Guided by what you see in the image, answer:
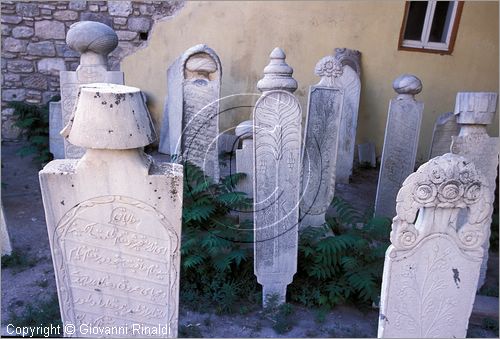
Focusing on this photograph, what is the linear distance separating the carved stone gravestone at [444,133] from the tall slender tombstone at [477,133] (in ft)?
5.49

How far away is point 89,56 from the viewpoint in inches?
151

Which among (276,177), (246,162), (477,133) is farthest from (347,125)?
(276,177)

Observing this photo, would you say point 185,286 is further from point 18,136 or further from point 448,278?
point 18,136

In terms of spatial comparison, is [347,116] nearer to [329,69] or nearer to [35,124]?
[329,69]

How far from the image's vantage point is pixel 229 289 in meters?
3.37

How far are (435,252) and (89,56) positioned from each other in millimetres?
3342

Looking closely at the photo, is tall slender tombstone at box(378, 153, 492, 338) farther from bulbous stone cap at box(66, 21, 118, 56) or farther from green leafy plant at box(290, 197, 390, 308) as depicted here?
bulbous stone cap at box(66, 21, 118, 56)

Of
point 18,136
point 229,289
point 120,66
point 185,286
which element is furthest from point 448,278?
point 18,136

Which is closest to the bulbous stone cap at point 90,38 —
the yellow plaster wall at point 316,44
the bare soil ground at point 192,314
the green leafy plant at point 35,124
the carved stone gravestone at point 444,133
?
the bare soil ground at point 192,314

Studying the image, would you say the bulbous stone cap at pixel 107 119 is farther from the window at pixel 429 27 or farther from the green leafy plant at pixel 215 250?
the window at pixel 429 27

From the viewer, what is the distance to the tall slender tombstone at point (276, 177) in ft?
10.2

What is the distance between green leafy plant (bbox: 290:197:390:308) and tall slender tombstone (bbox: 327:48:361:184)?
8.81 ft

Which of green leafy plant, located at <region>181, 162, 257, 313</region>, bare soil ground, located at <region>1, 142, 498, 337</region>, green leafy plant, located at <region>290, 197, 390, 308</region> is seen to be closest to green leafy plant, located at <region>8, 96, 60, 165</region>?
bare soil ground, located at <region>1, 142, 498, 337</region>

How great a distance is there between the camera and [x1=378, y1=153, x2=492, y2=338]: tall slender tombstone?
222 cm
